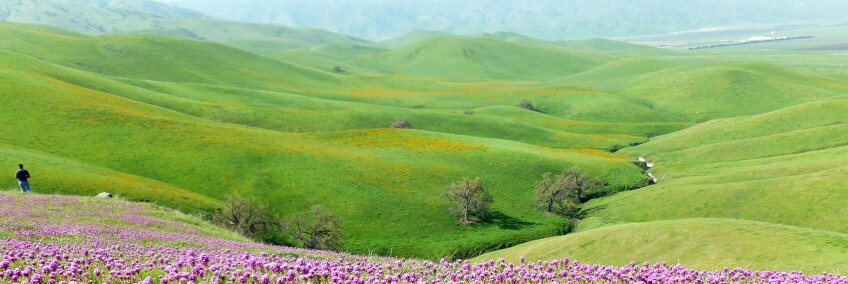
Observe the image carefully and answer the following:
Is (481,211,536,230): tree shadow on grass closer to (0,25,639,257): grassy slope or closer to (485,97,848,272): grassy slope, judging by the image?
(0,25,639,257): grassy slope

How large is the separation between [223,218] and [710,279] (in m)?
62.7

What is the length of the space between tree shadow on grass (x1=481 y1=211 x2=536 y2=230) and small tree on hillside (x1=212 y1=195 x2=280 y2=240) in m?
31.1

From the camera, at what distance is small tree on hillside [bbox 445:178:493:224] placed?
8688cm

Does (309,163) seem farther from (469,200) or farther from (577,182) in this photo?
(577,182)

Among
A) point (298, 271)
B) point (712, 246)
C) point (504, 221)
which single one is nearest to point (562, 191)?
point (504, 221)

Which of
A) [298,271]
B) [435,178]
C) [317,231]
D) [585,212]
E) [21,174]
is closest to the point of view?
[298,271]

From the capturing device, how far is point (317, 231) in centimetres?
7138

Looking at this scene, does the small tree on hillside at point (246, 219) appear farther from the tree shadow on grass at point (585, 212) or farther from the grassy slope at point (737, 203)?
the tree shadow on grass at point (585, 212)

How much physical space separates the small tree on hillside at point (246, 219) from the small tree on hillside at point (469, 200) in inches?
1065

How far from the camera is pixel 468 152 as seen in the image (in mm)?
116500

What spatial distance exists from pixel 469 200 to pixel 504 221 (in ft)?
20.4

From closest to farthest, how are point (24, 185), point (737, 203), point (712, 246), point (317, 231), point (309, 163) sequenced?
point (712, 246) → point (24, 185) → point (317, 231) → point (737, 203) → point (309, 163)

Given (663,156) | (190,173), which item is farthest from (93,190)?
(663,156)

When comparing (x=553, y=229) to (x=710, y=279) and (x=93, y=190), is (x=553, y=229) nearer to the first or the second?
(x=93, y=190)
